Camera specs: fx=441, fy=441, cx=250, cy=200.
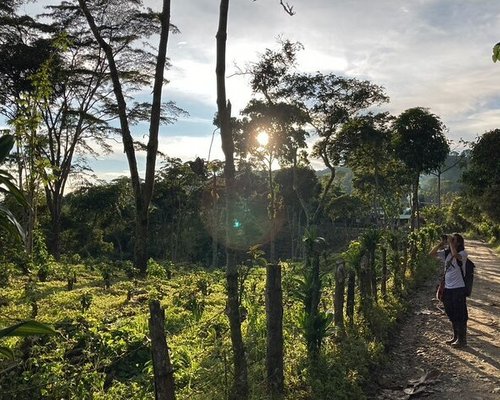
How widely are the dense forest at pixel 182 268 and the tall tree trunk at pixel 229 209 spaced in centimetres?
1

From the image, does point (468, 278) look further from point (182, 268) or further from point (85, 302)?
point (182, 268)

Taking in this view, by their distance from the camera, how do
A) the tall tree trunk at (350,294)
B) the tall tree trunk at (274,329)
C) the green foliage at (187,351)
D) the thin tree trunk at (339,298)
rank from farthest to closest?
the tall tree trunk at (350,294) < the thin tree trunk at (339,298) < the tall tree trunk at (274,329) < the green foliage at (187,351)

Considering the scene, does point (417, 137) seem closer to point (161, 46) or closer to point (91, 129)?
point (161, 46)

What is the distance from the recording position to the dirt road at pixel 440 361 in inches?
211

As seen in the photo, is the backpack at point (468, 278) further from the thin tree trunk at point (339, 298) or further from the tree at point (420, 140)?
the tree at point (420, 140)

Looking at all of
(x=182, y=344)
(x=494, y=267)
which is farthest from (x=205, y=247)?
(x=182, y=344)

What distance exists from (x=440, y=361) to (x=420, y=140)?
17064mm

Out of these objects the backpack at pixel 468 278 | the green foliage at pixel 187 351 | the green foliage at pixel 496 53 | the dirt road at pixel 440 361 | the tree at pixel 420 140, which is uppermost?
the tree at pixel 420 140

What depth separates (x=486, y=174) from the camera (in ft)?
60.6

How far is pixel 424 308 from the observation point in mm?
9742

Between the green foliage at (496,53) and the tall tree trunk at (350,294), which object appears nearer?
A: the green foliage at (496,53)

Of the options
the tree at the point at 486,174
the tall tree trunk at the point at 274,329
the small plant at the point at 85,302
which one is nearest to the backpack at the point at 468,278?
the tall tree trunk at the point at 274,329

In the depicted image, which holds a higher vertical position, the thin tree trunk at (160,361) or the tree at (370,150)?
the tree at (370,150)

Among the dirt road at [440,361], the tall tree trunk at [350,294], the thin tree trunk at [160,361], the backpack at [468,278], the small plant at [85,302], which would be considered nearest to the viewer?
the thin tree trunk at [160,361]
